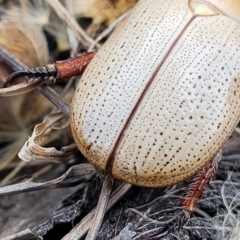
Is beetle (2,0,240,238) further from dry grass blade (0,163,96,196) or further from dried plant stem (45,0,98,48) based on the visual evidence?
dried plant stem (45,0,98,48)

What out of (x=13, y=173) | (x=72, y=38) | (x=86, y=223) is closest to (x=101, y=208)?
(x=86, y=223)

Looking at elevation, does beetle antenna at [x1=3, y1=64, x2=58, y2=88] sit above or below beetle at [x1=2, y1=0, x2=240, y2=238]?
above

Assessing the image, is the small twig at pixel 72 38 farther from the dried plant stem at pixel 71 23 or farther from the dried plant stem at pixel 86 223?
the dried plant stem at pixel 86 223

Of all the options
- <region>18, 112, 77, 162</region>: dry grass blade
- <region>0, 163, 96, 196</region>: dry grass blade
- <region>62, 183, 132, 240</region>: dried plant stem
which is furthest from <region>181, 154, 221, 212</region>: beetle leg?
<region>18, 112, 77, 162</region>: dry grass blade

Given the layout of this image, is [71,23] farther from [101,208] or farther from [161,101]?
[101,208]

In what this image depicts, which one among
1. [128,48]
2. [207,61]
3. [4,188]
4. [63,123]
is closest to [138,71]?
[128,48]
